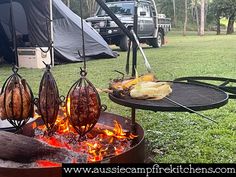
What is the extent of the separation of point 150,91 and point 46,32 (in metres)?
7.27

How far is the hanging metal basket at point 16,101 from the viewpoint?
2.61 meters

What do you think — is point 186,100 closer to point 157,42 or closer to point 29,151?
point 29,151

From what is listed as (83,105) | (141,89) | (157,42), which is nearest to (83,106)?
(83,105)

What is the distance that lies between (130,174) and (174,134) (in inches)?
69.6

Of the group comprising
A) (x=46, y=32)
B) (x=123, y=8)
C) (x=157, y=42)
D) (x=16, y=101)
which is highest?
(x=123, y=8)

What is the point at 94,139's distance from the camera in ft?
9.73

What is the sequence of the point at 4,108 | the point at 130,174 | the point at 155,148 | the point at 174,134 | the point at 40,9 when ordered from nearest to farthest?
the point at 130,174 < the point at 4,108 < the point at 155,148 < the point at 174,134 < the point at 40,9

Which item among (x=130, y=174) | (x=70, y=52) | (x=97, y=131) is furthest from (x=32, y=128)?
(x=70, y=52)

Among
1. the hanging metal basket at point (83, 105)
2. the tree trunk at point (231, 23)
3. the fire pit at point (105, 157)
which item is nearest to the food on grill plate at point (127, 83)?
the hanging metal basket at point (83, 105)

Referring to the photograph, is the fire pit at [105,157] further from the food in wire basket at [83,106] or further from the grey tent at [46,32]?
the grey tent at [46,32]

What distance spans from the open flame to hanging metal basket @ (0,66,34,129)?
1.00 ft

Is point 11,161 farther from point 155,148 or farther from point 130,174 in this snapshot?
point 155,148

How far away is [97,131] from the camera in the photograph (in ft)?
10.3

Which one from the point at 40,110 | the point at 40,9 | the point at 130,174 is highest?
the point at 40,9
